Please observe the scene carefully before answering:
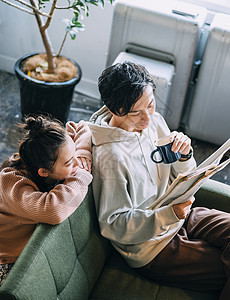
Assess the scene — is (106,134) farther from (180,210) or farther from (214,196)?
(214,196)

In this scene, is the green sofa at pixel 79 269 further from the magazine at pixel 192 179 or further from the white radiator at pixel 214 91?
the white radiator at pixel 214 91

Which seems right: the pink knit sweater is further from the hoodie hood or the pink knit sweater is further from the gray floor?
the gray floor

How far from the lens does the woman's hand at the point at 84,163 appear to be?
131 centimetres

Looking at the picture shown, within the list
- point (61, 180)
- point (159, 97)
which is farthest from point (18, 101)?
point (61, 180)

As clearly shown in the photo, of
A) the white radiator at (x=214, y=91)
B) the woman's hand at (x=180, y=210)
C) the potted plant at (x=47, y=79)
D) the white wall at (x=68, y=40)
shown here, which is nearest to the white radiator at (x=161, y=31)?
the white radiator at (x=214, y=91)

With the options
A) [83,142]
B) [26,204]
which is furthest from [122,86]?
[26,204]

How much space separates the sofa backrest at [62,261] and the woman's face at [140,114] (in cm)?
28

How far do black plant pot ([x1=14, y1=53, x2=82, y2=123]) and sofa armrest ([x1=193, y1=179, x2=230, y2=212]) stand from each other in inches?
44.2

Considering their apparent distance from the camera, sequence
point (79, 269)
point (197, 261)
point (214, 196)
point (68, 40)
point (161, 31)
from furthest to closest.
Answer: point (68, 40) < point (161, 31) < point (214, 196) < point (197, 261) < point (79, 269)

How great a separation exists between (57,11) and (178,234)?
1.89 meters

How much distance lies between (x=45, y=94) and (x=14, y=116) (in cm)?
44

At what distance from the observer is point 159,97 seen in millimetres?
2283

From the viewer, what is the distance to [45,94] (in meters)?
2.39

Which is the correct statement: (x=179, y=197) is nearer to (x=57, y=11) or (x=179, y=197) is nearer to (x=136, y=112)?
(x=136, y=112)
